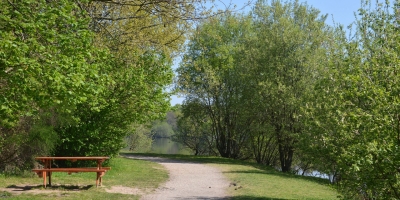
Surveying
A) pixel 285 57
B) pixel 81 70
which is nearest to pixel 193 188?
pixel 81 70

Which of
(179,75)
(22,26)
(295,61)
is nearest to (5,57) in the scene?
(22,26)

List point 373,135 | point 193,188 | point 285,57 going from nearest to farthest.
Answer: point 373,135, point 193,188, point 285,57

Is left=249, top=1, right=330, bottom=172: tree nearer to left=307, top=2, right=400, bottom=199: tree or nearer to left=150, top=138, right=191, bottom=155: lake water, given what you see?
left=307, top=2, right=400, bottom=199: tree

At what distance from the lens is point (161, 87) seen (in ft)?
63.5

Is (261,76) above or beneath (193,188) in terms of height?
above

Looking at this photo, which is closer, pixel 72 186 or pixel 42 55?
pixel 42 55

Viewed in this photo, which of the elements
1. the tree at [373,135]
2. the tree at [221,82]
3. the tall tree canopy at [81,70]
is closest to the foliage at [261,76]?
the tree at [221,82]

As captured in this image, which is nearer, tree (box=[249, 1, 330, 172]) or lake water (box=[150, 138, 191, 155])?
tree (box=[249, 1, 330, 172])

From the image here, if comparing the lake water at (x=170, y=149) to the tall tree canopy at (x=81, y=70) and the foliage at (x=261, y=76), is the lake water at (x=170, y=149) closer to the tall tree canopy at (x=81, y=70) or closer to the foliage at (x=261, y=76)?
the foliage at (x=261, y=76)

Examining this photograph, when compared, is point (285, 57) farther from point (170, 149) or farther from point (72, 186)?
point (170, 149)

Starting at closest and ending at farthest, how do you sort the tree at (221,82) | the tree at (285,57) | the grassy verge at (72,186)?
the grassy verge at (72,186)
the tree at (285,57)
the tree at (221,82)

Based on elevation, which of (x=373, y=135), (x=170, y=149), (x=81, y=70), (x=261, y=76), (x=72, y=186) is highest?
(x=261, y=76)

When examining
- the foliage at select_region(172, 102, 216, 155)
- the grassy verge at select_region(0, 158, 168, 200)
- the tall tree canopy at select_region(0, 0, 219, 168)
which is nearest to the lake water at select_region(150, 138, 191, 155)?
the foliage at select_region(172, 102, 216, 155)

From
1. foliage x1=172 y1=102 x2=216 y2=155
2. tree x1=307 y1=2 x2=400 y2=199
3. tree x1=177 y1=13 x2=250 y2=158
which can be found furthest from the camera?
foliage x1=172 y1=102 x2=216 y2=155
